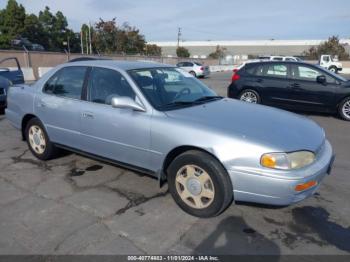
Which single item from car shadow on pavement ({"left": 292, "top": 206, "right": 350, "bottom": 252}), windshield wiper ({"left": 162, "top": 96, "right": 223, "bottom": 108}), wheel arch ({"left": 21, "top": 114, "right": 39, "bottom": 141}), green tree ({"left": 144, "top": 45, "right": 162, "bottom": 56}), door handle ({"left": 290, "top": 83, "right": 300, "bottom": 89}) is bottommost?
car shadow on pavement ({"left": 292, "top": 206, "right": 350, "bottom": 252})

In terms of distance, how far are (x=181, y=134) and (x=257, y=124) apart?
Result: 0.82 meters

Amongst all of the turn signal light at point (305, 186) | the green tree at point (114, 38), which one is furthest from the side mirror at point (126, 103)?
the green tree at point (114, 38)

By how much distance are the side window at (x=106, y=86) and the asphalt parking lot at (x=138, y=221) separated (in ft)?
3.63

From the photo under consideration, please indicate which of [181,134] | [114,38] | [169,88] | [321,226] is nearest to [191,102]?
[169,88]

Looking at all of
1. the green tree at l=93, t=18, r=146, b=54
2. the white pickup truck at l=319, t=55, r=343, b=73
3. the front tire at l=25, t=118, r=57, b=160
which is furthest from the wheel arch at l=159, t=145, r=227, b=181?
the green tree at l=93, t=18, r=146, b=54

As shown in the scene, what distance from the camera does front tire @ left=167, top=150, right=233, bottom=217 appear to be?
3186 millimetres

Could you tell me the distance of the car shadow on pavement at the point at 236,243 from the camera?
2.85 metres

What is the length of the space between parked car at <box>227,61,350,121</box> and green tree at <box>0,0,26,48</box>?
5453 cm

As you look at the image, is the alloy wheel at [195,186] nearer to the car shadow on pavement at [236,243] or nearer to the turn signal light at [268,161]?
the car shadow on pavement at [236,243]

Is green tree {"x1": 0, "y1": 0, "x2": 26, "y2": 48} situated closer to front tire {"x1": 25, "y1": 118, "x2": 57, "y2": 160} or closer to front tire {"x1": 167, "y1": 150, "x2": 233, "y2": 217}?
front tire {"x1": 25, "y1": 118, "x2": 57, "y2": 160}

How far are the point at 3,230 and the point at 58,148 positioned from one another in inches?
78.5

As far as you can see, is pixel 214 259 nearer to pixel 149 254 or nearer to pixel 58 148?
pixel 149 254

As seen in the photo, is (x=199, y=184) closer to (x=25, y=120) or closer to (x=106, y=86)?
(x=106, y=86)

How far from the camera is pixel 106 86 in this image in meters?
4.16
